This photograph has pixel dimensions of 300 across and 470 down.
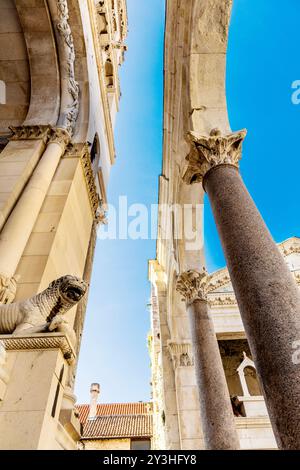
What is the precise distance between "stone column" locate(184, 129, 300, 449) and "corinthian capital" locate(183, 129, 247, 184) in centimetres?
21

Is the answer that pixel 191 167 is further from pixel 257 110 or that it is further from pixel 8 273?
pixel 257 110

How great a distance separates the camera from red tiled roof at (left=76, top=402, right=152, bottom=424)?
86.9 feet

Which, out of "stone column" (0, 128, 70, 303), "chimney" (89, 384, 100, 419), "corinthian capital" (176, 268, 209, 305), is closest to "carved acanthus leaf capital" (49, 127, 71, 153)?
"stone column" (0, 128, 70, 303)

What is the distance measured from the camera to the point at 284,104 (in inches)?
570

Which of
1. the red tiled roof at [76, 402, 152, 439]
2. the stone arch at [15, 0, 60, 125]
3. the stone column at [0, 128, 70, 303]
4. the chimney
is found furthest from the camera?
the chimney

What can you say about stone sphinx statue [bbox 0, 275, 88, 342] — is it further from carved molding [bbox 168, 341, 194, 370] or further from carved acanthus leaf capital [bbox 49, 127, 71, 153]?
carved molding [bbox 168, 341, 194, 370]

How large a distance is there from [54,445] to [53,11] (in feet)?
25.9

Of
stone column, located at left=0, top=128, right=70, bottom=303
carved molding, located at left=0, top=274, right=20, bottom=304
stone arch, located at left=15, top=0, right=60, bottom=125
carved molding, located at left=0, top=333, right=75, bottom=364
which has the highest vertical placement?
stone arch, located at left=15, top=0, right=60, bottom=125

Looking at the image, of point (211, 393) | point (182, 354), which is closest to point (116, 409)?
point (182, 354)

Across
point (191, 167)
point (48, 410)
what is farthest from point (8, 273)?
point (191, 167)

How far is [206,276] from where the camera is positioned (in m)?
8.38

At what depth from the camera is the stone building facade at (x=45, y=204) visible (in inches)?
75.9

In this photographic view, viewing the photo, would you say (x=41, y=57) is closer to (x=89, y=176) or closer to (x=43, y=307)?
(x=89, y=176)
